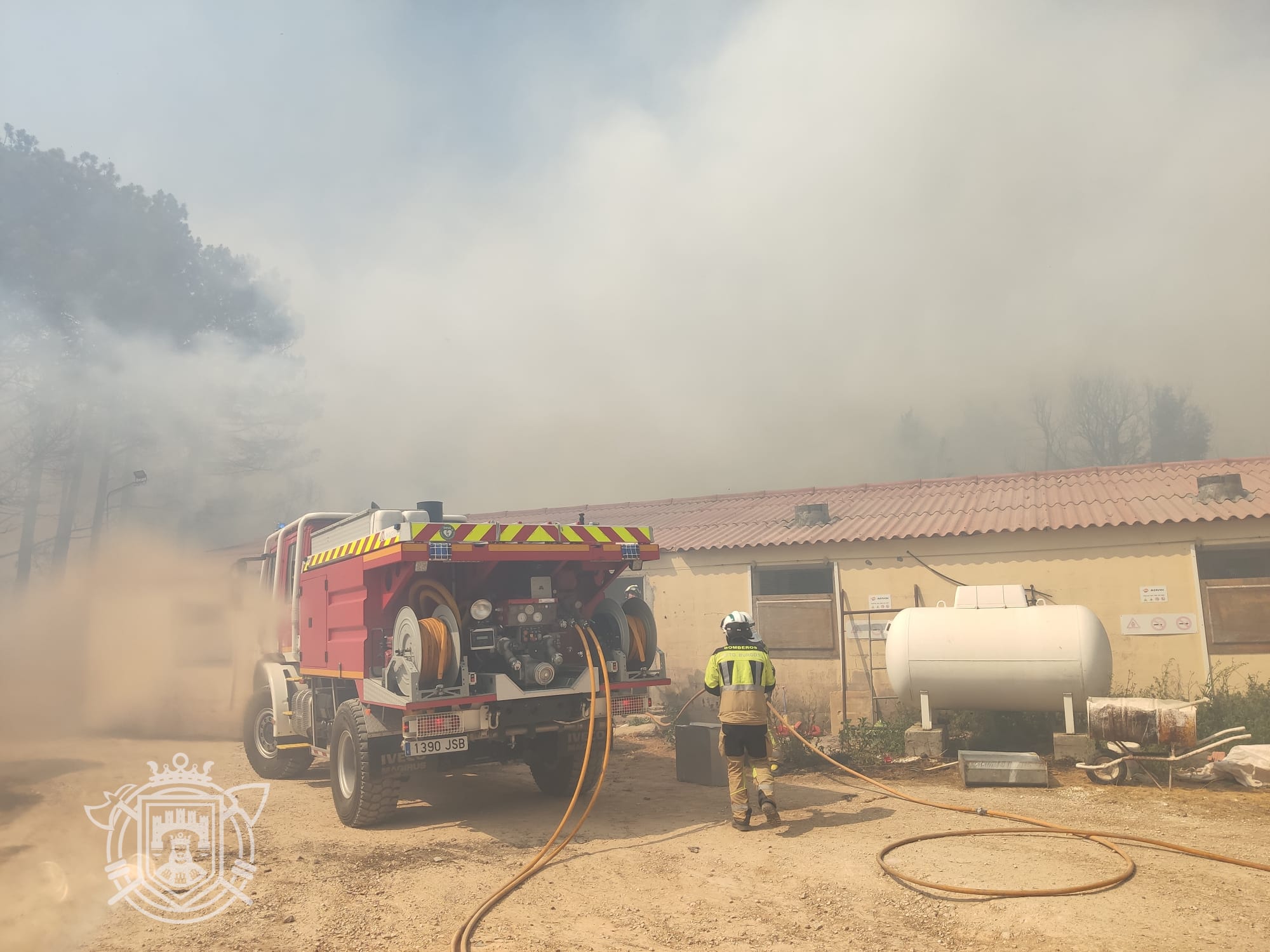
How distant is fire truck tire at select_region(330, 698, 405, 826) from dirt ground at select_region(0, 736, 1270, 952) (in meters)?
0.19

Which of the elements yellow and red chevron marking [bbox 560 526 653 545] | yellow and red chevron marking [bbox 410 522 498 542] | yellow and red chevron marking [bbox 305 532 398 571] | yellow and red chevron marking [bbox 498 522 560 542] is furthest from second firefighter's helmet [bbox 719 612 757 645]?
yellow and red chevron marking [bbox 305 532 398 571]

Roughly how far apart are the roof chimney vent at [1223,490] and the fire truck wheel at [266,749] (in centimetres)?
1330

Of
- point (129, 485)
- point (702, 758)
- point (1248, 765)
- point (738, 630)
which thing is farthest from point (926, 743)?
point (129, 485)

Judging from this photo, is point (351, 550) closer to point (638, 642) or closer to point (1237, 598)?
point (638, 642)

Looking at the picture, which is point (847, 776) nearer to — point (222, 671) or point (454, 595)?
point (454, 595)

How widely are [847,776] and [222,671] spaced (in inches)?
373

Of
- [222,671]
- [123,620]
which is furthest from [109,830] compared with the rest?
[123,620]

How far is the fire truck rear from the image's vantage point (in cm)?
676

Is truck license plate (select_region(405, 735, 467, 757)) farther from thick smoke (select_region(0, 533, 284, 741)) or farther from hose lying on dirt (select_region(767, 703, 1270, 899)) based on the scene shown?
thick smoke (select_region(0, 533, 284, 741))

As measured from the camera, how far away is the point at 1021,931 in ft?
14.8

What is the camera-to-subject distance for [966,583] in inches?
513

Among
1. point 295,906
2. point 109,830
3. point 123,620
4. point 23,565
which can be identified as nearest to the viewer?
point 295,906

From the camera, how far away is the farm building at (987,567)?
11719 mm

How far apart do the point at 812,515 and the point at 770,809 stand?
29.8 feet
